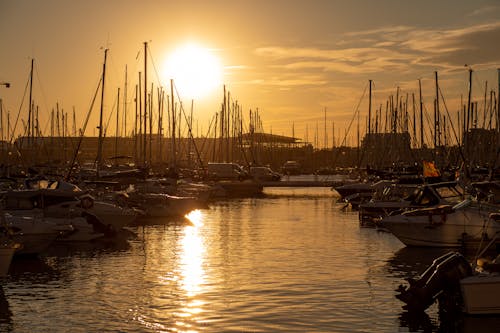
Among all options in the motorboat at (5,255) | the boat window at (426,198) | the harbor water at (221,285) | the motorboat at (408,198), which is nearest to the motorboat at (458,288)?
the harbor water at (221,285)

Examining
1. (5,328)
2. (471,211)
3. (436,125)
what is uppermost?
(436,125)

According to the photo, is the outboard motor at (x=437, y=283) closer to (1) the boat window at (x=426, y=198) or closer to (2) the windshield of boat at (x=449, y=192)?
(1) the boat window at (x=426, y=198)

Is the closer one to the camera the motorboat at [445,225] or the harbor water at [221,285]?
the harbor water at [221,285]

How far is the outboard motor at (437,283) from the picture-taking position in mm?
20562

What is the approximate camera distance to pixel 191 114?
109562 mm

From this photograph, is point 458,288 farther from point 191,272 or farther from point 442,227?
point 442,227

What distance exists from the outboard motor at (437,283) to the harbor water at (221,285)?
413mm

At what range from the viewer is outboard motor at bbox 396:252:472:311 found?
20.6 metres

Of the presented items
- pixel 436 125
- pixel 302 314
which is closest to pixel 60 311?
pixel 302 314

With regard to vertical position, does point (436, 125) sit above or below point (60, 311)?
above

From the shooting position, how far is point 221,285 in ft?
85.1

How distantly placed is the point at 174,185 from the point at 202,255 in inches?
1332

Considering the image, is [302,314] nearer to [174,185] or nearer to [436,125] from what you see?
[174,185]

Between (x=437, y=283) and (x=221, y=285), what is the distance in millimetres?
7809
